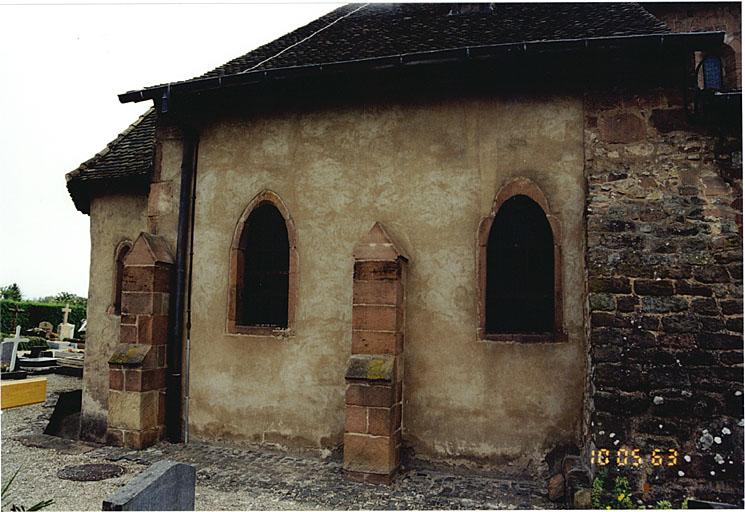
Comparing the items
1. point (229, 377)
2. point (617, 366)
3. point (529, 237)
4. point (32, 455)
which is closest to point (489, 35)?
point (529, 237)

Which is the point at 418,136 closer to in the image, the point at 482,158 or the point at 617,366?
the point at 482,158

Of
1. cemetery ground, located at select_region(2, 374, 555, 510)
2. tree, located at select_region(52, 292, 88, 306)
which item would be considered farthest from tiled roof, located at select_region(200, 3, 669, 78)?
tree, located at select_region(52, 292, 88, 306)

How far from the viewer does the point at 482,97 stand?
726cm

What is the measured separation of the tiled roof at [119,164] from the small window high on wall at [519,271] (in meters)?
5.92

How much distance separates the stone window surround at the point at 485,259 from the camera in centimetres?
679

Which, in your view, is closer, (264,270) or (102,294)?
(264,270)

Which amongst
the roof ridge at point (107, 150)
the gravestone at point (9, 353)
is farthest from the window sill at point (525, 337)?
the gravestone at point (9, 353)

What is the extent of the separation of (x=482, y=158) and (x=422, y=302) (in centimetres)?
204

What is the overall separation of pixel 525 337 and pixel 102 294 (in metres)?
7.66

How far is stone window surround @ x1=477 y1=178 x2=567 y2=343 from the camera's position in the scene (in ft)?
22.3

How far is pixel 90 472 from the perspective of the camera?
22.2 feet
